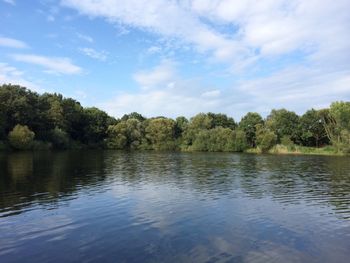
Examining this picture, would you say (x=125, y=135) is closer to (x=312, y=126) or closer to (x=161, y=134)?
(x=161, y=134)

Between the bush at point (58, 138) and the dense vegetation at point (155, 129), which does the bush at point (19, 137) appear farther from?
the bush at point (58, 138)

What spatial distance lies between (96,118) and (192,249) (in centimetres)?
12721

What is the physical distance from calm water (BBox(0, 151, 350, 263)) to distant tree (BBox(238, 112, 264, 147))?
91.8 metres

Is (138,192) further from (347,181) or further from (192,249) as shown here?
(347,181)

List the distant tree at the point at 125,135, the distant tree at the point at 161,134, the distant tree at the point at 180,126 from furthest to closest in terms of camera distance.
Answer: the distant tree at the point at 180,126, the distant tree at the point at 161,134, the distant tree at the point at 125,135

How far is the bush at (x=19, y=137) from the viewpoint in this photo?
95.8 m

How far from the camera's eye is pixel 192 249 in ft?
51.4

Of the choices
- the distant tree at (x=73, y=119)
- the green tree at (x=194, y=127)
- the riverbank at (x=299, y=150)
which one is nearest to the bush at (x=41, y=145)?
the distant tree at (x=73, y=119)

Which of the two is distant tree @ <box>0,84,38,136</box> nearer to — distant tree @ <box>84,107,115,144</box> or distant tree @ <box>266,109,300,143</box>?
distant tree @ <box>84,107,115,144</box>

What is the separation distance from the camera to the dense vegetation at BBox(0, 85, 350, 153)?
102188 millimetres

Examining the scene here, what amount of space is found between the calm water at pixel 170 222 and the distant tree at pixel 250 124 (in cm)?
9185

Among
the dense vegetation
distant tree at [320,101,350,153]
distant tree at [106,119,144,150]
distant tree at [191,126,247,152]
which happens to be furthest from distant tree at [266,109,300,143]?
distant tree at [106,119,144,150]

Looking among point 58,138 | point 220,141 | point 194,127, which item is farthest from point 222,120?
point 58,138

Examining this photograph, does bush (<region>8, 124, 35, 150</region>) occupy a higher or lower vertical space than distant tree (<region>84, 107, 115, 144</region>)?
lower
